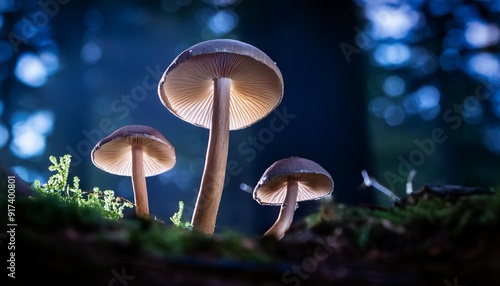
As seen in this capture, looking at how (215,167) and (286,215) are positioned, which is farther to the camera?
(215,167)

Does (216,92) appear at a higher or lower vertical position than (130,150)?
higher

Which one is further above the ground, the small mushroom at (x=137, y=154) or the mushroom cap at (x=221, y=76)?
the mushroom cap at (x=221, y=76)

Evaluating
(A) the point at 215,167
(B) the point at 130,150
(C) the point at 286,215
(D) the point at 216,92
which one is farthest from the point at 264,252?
(B) the point at 130,150

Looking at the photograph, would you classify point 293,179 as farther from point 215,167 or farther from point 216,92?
point 216,92

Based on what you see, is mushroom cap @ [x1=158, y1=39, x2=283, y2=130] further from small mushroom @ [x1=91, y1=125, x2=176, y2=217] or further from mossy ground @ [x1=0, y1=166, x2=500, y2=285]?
mossy ground @ [x1=0, y1=166, x2=500, y2=285]

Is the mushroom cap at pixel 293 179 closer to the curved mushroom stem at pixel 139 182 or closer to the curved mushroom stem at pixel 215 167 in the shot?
the curved mushroom stem at pixel 215 167

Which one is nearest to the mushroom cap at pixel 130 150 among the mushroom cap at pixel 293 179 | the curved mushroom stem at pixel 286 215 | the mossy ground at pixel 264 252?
the mushroom cap at pixel 293 179

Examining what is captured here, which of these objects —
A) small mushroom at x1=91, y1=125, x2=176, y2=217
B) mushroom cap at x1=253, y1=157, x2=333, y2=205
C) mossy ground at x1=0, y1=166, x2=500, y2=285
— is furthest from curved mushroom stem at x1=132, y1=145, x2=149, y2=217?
mossy ground at x1=0, y1=166, x2=500, y2=285
